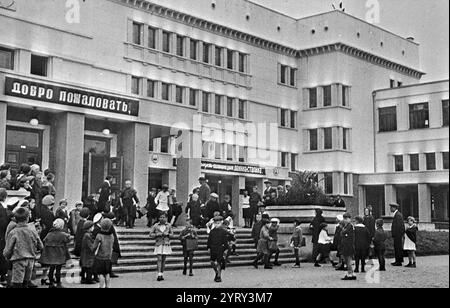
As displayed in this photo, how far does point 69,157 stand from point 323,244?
931 cm

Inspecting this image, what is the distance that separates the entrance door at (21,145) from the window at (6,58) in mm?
3801

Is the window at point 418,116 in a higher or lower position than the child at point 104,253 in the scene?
higher

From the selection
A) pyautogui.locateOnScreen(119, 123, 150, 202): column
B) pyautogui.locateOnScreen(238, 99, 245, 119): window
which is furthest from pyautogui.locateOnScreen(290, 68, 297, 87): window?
pyautogui.locateOnScreen(119, 123, 150, 202): column

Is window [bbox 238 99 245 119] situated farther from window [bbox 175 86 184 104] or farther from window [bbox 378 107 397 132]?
window [bbox 378 107 397 132]

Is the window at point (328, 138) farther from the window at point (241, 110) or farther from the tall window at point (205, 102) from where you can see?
the tall window at point (205, 102)

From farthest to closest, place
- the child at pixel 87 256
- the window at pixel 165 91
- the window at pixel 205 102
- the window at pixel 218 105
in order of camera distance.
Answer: the window at pixel 218 105 < the window at pixel 205 102 < the window at pixel 165 91 < the child at pixel 87 256

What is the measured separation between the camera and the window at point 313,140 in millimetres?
42312

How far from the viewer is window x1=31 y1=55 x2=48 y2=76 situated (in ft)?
87.5

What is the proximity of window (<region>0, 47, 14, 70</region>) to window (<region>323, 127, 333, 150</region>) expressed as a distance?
22410 mm

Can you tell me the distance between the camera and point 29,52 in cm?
2588

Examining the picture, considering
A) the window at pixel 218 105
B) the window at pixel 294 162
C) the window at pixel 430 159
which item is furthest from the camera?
the window at pixel 294 162

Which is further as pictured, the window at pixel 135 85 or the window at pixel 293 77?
the window at pixel 293 77

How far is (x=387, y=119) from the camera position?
40.4 meters

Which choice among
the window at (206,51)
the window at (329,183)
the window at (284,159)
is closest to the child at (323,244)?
the window at (206,51)
